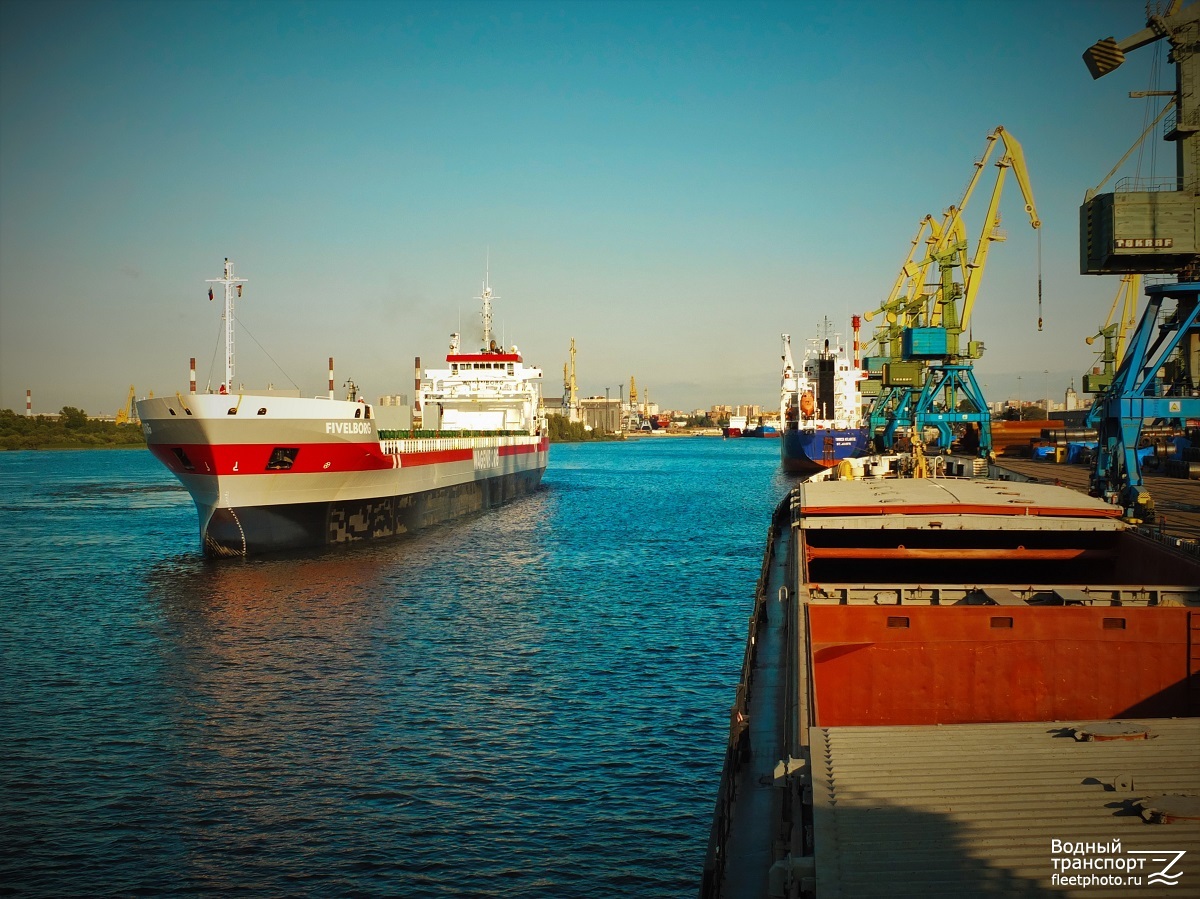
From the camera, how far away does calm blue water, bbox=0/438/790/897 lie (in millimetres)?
12617

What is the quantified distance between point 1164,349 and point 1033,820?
2837cm

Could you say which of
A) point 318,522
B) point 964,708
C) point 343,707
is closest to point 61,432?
point 318,522

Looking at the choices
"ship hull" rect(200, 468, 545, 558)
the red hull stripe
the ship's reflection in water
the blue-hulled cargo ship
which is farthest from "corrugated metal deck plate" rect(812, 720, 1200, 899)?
the blue-hulled cargo ship

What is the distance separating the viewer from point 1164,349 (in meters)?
30.2

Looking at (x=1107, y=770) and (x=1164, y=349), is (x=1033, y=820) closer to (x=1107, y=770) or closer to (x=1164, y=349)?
(x=1107, y=770)

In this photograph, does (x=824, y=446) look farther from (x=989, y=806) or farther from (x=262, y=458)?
(x=989, y=806)

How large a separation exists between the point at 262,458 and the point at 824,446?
61.5 metres

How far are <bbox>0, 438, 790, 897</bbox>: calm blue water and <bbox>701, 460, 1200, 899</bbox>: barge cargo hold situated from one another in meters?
2.94

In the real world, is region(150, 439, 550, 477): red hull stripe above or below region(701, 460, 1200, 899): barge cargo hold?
above

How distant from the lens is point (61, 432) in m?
182

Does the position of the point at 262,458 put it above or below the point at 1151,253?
below

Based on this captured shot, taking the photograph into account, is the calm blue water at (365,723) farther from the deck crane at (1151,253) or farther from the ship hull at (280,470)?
the deck crane at (1151,253)

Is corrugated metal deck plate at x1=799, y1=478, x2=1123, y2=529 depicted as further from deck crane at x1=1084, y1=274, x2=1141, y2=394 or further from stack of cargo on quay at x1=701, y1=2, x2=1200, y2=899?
deck crane at x1=1084, y1=274, x2=1141, y2=394

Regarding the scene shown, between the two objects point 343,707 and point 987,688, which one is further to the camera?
point 343,707
